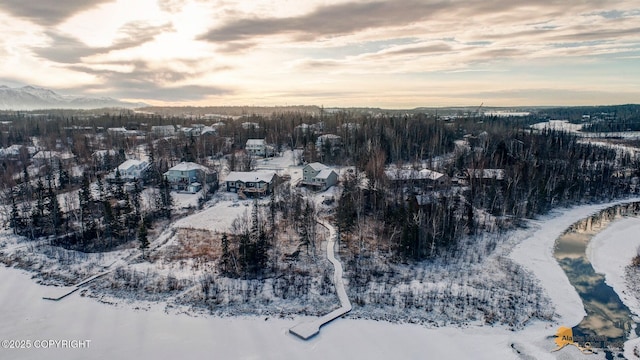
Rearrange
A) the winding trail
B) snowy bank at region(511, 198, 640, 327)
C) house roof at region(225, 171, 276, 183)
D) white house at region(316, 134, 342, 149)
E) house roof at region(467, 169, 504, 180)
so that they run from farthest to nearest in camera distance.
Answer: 1. white house at region(316, 134, 342, 149)
2. house roof at region(467, 169, 504, 180)
3. house roof at region(225, 171, 276, 183)
4. snowy bank at region(511, 198, 640, 327)
5. the winding trail

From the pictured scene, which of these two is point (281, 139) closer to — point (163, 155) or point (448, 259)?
point (163, 155)

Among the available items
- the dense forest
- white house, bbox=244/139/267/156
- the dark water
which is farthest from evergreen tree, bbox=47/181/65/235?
the dark water

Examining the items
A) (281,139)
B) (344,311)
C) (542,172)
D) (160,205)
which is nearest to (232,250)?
(344,311)

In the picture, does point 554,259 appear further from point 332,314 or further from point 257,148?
point 257,148

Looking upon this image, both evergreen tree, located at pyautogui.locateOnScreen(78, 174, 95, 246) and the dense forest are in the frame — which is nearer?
the dense forest

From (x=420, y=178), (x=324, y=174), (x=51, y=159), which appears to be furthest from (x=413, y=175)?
(x=51, y=159)

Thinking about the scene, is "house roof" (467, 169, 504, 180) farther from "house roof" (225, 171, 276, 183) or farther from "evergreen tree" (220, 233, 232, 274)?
"evergreen tree" (220, 233, 232, 274)
